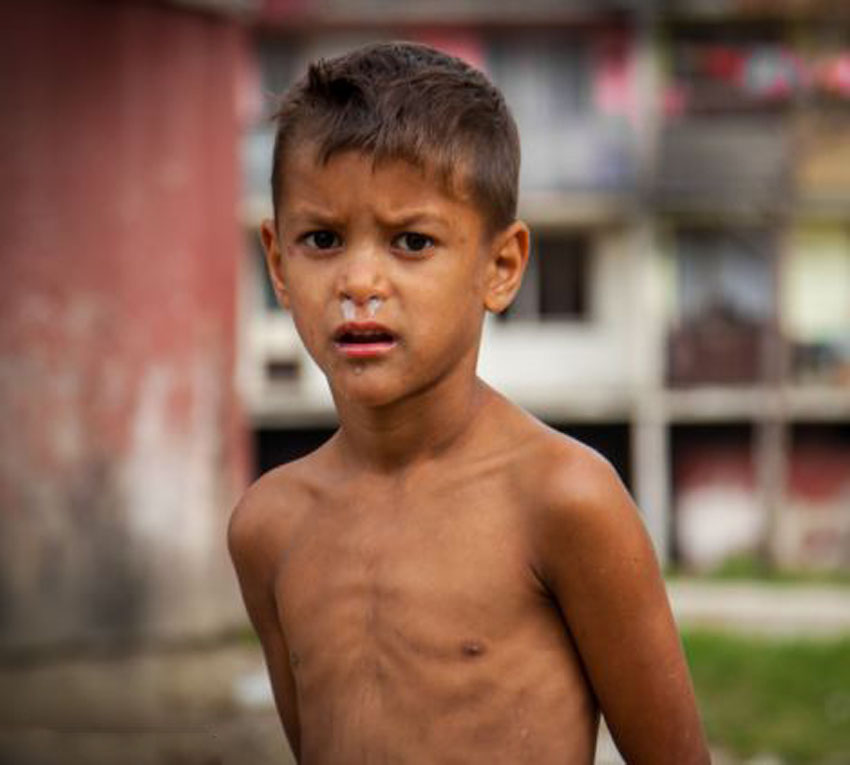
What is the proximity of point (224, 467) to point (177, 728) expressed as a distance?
8.07 feet

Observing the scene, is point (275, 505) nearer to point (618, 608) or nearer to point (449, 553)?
point (449, 553)

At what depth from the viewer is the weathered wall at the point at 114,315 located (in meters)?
8.30

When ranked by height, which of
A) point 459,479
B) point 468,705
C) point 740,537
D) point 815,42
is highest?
point 815,42

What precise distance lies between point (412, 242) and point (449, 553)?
1.12 ft

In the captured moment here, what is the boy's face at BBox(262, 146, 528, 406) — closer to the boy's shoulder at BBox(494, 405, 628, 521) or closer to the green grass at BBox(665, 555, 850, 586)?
the boy's shoulder at BBox(494, 405, 628, 521)

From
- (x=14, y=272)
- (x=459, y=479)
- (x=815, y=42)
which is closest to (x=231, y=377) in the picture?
(x=14, y=272)

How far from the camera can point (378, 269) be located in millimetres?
1835

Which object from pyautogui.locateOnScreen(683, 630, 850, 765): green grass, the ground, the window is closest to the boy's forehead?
the ground

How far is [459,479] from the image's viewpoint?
77.9 inches

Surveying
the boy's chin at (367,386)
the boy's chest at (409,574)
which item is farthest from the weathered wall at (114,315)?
the boy's chin at (367,386)

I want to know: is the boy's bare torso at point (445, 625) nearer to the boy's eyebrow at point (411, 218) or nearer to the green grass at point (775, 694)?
the boy's eyebrow at point (411, 218)

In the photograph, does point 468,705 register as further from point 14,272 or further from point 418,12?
point 418,12

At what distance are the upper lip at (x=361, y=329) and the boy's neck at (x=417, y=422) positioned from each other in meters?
0.13

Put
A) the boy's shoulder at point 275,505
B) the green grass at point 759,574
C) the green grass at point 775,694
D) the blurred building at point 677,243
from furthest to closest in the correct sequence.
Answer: the blurred building at point 677,243, the green grass at point 759,574, the green grass at point 775,694, the boy's shoulder at point 275,505
